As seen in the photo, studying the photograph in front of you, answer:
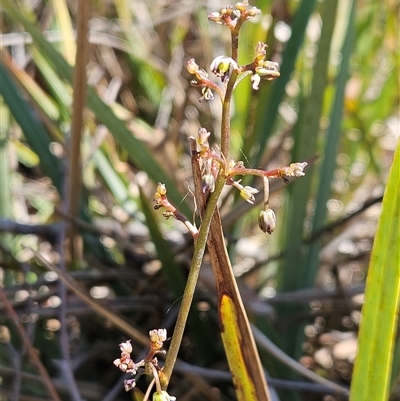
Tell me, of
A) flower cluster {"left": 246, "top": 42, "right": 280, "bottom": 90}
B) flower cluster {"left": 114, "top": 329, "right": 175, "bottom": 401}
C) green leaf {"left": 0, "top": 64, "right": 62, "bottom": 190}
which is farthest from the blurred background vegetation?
flower cluster {"left": 246, "top": 42, "right": 280, "bottom": 90}

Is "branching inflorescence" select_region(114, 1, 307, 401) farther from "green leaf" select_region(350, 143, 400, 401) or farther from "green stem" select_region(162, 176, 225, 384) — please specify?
"green leaf" select_region(350, 143, 400, 401)

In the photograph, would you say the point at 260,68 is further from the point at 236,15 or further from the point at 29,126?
the point at 29,126

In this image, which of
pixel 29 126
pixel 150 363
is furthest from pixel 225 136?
pixel 29 126

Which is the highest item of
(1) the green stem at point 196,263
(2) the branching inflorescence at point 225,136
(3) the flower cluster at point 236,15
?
(3) the flower cluster at point 236,15

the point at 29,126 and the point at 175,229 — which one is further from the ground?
the point at 29,126

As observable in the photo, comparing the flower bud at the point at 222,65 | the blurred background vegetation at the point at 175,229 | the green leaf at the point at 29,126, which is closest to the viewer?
the flower bud at the point at 222,65

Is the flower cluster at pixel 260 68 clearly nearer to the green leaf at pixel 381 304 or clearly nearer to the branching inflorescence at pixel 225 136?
the branching inflorescence at pixel 225 136

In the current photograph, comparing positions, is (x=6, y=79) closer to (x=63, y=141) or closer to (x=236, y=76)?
(x=63, y=141)

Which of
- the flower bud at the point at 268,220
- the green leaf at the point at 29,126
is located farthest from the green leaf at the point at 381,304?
the green leaf at the point at 29,126
